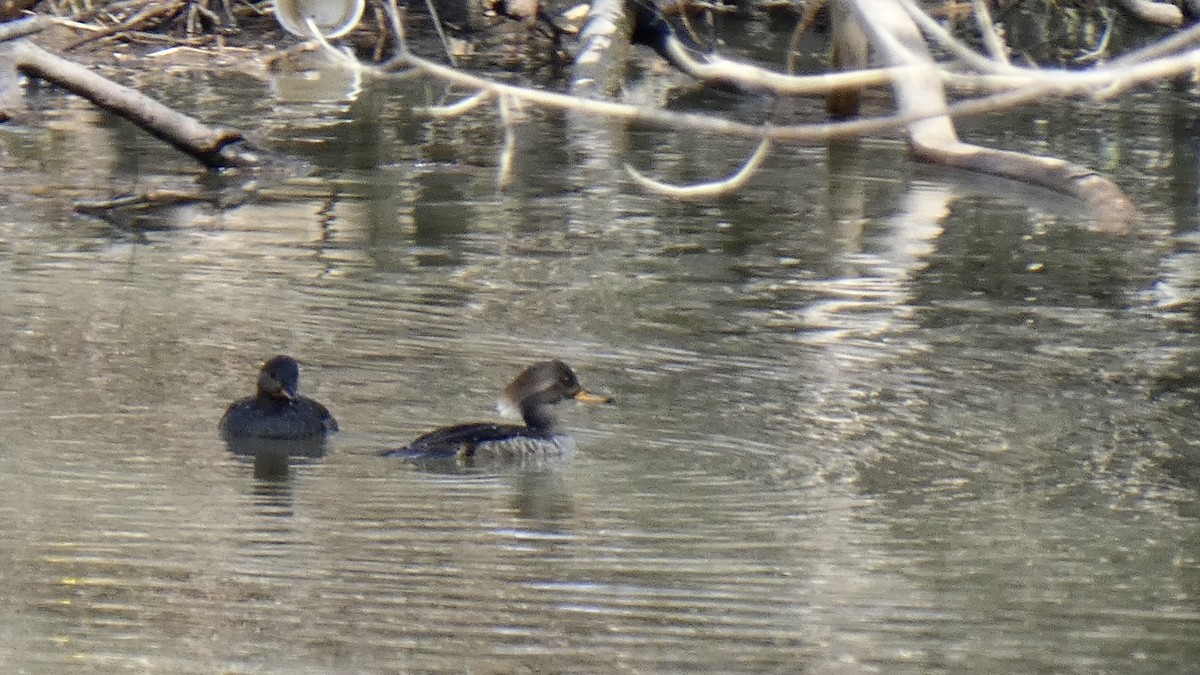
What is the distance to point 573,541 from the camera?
7.20m

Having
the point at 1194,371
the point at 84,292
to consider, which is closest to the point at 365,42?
the point at 84,292

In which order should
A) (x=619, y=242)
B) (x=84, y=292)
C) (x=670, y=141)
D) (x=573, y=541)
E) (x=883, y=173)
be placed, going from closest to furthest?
1. (x=573, y=541)
2. (x=84, y=292)
3. (x=619, y=242)
4. (x=883, y=173)
5. (x=670, y=141)

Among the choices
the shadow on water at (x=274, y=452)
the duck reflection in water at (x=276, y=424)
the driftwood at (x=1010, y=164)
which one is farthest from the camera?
the driftwood at (x=1010, y=164)

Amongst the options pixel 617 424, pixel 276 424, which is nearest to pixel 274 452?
pixel 276 424

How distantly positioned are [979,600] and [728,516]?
1182mm

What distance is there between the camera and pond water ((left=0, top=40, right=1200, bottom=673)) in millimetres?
6199

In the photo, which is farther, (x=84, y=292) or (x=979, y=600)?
(x=84, y=292)

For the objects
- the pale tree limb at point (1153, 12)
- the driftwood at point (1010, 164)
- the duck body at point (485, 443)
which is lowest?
the driftwood at point (1010, 164)

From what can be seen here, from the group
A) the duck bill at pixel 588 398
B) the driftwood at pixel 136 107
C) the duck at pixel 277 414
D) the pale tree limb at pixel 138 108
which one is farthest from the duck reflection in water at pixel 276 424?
the pale tree limb at pixel 138 108

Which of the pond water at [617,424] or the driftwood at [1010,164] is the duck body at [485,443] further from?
the driftwood at [1010,164]

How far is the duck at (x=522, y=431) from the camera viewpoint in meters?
8.26

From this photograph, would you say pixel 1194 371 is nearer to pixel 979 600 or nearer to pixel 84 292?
pixel 979 600

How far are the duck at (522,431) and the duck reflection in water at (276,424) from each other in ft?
1.25

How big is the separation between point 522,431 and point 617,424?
1.89 feet
